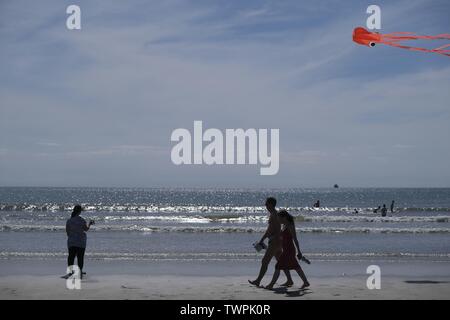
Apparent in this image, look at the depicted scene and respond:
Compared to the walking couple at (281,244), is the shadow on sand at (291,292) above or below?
below

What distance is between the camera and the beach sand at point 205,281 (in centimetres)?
937

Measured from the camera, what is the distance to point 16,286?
10336 millimetres

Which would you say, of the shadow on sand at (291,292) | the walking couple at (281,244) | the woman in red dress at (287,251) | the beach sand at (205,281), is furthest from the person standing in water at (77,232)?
the shadow on sand at (291,292)

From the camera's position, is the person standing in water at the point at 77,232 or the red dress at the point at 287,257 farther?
the person standing in water at the point at 77,232

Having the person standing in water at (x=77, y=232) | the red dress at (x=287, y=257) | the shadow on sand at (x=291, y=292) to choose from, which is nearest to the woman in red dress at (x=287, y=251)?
the red dress at (x=287, y=257)

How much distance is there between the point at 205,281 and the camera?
36.8 ft

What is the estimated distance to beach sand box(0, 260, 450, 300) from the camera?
30.7ft

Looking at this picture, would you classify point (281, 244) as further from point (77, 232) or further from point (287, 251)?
point (77, 232)

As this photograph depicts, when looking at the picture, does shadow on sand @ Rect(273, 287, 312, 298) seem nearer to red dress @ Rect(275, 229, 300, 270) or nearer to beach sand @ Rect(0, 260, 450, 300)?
beach sand @ Rect(0, 260, 450, 300)

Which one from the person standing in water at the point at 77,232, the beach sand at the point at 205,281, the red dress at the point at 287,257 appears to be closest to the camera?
the beach sand at the point at 205,281

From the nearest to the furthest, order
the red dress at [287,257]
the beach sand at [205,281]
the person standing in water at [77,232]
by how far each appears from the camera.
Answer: the beach sand at [205,281], the red dress at [287,257], the person standing in water at [77,232]

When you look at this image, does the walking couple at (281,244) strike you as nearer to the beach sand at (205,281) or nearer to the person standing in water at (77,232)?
the beach sand at (205,281)
